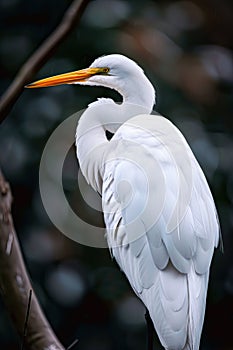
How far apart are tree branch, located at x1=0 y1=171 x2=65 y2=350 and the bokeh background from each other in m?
1.86

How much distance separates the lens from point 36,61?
111cm

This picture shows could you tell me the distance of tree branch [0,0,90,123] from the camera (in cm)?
108

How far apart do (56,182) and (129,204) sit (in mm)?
1268

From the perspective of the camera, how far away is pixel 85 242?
313 cm

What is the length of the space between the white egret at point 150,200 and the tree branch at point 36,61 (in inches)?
26.7

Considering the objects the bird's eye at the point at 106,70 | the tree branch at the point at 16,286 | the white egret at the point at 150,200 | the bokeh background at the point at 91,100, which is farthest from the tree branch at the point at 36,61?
the bokeh background at the point at 91,100

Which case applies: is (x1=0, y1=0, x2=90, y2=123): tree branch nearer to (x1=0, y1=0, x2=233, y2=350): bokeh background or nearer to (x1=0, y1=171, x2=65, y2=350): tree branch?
(x1=0, y1=171, x2=65, y2=350): tree branch

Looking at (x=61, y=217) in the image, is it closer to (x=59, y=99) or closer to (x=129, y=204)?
(x=59, y=99)

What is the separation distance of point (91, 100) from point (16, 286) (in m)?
2.00

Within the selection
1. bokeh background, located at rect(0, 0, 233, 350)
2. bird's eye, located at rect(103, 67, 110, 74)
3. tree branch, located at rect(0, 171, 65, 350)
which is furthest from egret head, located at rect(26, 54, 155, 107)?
bokeh background, located at rect(0, 0, 233, 350)

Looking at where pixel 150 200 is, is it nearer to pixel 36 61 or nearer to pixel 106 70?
pixel 106 70

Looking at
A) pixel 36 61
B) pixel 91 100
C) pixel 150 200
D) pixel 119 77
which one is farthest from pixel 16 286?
pixel 91 100

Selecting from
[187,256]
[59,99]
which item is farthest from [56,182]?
[187,256]

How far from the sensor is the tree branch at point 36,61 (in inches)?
42.5
